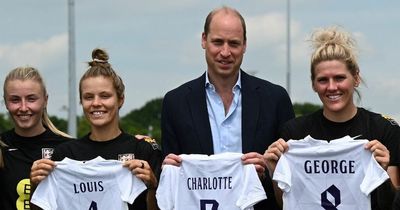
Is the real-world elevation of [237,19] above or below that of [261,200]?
above

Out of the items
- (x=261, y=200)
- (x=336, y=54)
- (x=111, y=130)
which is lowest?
(x=261, y=200)

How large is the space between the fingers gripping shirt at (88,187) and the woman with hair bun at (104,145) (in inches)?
0.5

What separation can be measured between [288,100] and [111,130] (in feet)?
5.75

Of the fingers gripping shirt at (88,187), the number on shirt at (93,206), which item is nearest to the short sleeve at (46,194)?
the fingers gripping shirt at (88,187)

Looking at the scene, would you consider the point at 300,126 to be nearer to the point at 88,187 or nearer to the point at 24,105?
the point at 88,187

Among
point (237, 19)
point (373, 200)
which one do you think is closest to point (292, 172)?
point (373, 200)

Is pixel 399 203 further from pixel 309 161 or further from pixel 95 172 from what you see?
pixel 95 172

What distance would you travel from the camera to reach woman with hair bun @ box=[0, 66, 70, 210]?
931 cm

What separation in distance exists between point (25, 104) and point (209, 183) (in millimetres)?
2030

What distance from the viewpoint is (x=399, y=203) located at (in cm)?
779

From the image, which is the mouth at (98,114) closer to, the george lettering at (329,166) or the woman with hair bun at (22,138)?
the woman with hair bun at (22,138)

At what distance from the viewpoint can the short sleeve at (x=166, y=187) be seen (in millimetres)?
8922

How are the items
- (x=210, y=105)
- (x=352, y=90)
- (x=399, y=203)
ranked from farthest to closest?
(x=210, y=105)
(x=352, y=90)
(x=399, y=203)

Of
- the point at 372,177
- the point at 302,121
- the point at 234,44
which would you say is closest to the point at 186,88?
the point at 234,44
